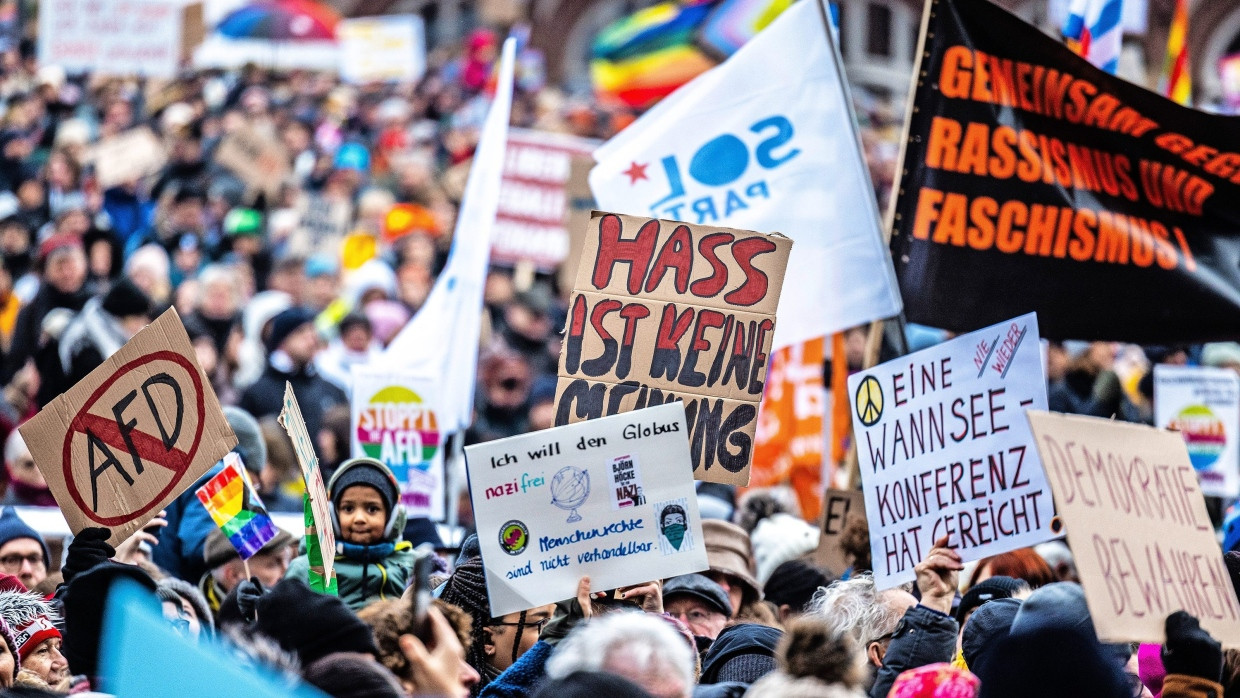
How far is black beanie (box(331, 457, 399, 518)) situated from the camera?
19.0ft

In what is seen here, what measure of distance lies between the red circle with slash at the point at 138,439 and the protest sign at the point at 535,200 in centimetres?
810

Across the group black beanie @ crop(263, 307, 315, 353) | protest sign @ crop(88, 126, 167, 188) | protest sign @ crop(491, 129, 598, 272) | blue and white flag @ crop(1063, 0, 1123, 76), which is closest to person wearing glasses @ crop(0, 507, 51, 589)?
black beanie @ crop(263, 307, 315, 353)

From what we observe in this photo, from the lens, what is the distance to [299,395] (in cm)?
963

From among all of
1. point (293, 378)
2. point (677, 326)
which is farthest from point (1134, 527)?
point (293, 378)

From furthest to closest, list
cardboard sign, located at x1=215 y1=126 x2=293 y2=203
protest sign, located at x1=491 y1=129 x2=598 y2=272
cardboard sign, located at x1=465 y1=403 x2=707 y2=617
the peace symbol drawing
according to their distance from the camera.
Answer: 1. cardboard sign, located at x1=215 y1=126 x2=293 y2=203
2. protest sign, located at x1=491 y1=129 x2=598 y2=272
3. the peace symbol drawing
4. cardboard sign, located at x1=465 y1=403 x2=707 y2=617

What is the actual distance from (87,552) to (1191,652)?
2936mm

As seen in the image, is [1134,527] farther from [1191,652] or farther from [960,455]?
[960,455]

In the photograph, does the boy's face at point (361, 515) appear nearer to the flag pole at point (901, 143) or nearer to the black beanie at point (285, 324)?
the flag pole at point (901, 143)

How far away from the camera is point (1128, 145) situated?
7094 mm

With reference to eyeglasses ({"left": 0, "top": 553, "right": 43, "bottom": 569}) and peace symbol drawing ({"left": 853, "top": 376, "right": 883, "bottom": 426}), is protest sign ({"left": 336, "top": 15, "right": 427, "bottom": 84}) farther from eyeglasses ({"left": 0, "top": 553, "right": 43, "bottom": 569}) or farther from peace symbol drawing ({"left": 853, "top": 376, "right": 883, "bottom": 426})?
peace symbol drawing ({"left": 853, "top": 376, "right": 883, "bottom": 426})

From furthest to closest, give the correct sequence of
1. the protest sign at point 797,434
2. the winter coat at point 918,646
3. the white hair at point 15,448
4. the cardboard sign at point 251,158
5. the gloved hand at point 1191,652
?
the cardboard sign at point 251,158 < the protest sign at point 797,434 < the white hair at point 15,448 < the winter coat at point 918,646 < the gloved hand at point 1191,652

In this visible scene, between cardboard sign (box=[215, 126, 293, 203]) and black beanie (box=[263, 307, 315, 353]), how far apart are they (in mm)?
6367

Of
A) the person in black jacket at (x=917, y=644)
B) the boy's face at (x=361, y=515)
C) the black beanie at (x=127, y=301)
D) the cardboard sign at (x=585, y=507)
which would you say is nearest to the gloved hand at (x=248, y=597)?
the boy's face at (x=361, y=515)

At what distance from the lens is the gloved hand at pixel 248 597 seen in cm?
523
